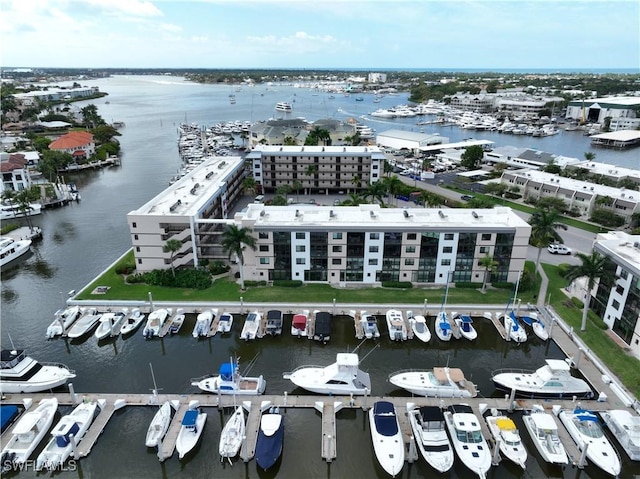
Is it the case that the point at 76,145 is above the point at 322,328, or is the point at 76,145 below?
above

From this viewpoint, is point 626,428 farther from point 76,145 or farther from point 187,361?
point 76,145

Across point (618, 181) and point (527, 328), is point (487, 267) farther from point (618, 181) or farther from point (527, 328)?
point (618, 181)

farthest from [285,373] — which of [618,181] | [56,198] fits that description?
[618,181]

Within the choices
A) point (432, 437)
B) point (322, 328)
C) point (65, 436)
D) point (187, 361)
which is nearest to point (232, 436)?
point (65, 436)

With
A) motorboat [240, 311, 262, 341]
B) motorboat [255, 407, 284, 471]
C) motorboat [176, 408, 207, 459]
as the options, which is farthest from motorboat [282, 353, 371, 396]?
motorboat [240, 311, 262, 341]

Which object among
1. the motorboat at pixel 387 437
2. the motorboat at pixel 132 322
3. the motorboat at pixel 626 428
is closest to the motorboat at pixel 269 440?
the motorboat at pixel 387 437

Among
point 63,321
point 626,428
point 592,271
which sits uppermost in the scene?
point 592,271

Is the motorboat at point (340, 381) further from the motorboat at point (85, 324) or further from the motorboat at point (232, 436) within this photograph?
the motorboat at point (85, 324)
